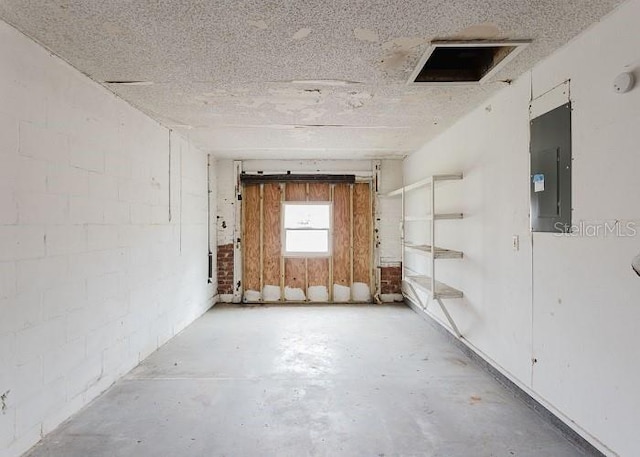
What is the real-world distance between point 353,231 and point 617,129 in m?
4.74

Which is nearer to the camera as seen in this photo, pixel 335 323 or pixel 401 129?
pixel 401 129

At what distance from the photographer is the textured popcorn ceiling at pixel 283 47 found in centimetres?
203

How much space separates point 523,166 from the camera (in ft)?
9.64

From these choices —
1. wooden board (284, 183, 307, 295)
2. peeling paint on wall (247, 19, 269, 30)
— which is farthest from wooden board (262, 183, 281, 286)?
peeling paint on wall (247, 19, 269, 30)

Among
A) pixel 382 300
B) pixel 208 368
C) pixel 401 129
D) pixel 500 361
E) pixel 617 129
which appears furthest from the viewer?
pixel 382 300

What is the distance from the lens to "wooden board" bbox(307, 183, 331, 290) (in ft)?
21.7

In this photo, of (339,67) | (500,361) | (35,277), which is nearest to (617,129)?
(339,67)

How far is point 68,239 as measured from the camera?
8.82 ft

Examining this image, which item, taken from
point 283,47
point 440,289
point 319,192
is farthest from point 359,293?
point 283,47

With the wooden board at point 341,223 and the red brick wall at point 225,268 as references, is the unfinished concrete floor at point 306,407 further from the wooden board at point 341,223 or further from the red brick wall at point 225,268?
the wooden board at point 341,223

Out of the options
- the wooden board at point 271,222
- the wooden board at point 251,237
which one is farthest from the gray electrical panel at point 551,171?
the wooden board at point 251,237

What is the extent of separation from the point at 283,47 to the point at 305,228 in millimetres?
4327

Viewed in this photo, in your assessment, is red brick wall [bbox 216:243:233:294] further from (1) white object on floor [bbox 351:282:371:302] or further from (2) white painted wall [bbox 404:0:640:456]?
(2) white painted wall [bbox 404:0:640:456]

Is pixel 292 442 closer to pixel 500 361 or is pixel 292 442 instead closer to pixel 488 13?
pixel 500 361
